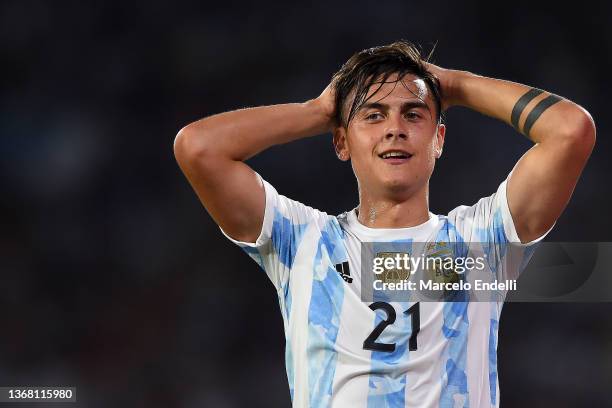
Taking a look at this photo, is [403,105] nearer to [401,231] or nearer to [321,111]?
[321,111]

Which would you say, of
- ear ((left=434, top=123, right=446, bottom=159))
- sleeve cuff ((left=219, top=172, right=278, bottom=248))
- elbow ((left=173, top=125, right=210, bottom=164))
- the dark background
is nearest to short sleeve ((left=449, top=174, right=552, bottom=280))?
ear ((left=434, top=123, right=446, bottom=159))

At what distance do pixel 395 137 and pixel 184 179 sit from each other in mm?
2915

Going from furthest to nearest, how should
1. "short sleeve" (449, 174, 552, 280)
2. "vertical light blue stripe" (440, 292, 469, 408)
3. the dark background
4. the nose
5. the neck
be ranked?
the dark background < the neck < the nose < "short sleeve" (449, 174, 552, 280) < "vertical light blue stripe" (440, 292, 469, 408)

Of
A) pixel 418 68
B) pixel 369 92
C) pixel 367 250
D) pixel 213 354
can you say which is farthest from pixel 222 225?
pixel 213 354

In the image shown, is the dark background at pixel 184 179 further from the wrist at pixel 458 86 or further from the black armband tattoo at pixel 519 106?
the black armband tattoo at pixel 519 106

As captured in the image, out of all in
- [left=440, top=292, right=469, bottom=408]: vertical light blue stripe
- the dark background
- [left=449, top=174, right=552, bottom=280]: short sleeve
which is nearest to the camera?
[left=440, top=292, right=469, bottom=408]: vertical light blue stripe

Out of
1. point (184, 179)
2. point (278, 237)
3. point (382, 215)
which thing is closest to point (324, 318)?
point (278, 237)

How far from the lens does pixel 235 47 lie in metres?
5.44

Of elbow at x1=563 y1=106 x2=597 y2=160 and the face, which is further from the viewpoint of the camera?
the face

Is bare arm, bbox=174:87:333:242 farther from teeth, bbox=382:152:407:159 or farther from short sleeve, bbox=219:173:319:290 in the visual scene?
teeth, bbox=382:152:407:159

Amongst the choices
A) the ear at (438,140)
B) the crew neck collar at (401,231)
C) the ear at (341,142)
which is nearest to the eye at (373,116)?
the ear at (341,142)

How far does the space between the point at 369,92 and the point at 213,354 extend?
281 cm

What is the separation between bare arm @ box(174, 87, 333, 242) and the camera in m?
2.46

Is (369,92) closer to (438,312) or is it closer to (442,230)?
(442,230)
